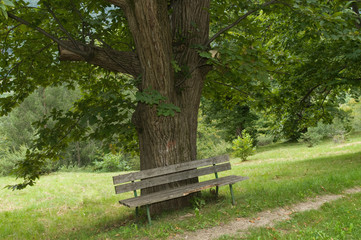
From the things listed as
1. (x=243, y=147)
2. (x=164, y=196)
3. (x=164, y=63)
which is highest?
(x=164, y=63)

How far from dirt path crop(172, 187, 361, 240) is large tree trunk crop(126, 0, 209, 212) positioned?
147cm

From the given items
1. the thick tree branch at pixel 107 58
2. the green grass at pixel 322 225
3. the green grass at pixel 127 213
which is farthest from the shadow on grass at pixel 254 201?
the thick tree branch at pixel 107 58

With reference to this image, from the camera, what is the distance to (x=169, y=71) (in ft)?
20.3

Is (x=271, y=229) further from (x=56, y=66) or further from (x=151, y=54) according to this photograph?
(x=56, y=66)

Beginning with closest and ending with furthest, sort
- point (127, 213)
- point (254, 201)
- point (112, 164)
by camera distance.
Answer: point (254, 201) < point (127, 213) < point (112, 164)

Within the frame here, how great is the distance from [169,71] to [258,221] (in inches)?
127

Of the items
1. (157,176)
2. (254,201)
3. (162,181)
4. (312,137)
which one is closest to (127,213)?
(157,176)

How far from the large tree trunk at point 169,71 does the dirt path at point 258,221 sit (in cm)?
147

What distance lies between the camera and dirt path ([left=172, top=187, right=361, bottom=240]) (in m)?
4.78

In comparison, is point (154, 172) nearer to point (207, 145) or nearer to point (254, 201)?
point (254, 201)

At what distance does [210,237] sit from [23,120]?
25061 millimetres

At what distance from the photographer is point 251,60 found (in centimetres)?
582

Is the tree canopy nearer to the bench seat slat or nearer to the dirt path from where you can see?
the bench seat slat

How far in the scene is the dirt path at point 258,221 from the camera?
4781mm
